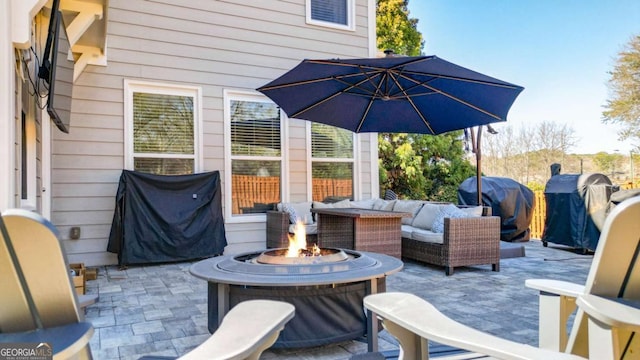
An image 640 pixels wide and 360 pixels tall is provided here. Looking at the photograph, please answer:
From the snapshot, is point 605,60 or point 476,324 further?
point 605,60

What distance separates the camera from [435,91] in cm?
456

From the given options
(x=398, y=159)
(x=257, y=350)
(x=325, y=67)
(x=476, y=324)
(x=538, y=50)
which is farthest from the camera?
(x=538, y=50)

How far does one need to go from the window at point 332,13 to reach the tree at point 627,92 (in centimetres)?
1026

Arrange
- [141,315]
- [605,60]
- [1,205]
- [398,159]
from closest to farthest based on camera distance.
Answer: [1,205], [141,315], [398,159], [605,60]

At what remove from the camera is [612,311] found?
3.76 ft

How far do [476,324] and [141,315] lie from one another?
8.93 ft

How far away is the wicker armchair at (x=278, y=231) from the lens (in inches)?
233

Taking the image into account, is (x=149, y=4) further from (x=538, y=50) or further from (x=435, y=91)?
(x=538, y=50)

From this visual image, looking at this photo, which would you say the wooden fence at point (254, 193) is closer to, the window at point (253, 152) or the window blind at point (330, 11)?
the window at point (253, 152)

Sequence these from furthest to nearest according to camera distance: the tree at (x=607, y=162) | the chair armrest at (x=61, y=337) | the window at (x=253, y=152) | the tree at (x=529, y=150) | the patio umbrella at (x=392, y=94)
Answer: the tree at (x=529, y=150) < the tree at (x=607, y=162) < the window at (x=253, y=152) < the patio umbrella at (x=392, y=94) < the chair armrest at (x=61, y=337)

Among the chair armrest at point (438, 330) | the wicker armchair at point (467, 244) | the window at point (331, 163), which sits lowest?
the wicker armchair at point (467, 244)

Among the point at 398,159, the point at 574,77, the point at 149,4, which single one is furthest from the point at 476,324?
the point at 574,77

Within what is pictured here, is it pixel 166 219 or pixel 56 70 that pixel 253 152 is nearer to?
pixel 166 219

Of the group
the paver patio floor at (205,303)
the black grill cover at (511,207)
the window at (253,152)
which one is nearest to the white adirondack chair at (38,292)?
the paver patio floor at (205,303)
